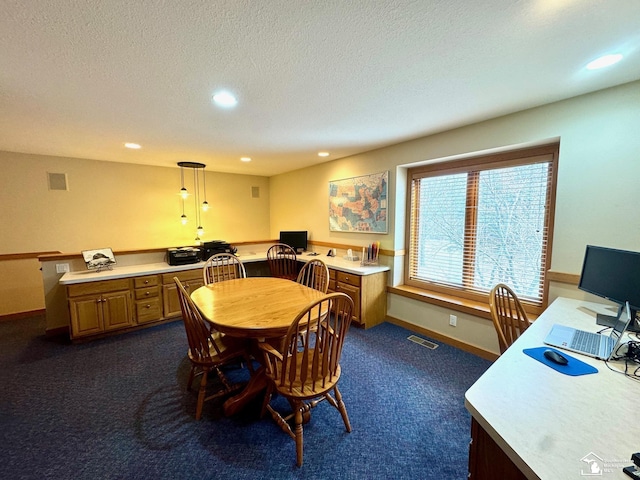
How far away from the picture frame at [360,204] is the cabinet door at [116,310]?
10.1ft

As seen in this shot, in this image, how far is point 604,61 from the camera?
5.25ft

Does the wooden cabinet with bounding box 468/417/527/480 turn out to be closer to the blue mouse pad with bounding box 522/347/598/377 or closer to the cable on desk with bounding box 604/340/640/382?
the blue mouse pad with bounding box 522/347/598/377

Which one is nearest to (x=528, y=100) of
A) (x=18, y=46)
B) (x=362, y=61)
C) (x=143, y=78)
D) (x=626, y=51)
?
(x=626, y=51)

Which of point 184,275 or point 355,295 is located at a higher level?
point 184,275

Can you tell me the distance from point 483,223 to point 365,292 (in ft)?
5.17

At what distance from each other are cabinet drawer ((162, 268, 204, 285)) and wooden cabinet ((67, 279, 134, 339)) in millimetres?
421

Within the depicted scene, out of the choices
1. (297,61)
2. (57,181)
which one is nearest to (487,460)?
(297,61)

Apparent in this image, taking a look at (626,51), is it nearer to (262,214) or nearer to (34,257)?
(262,214)

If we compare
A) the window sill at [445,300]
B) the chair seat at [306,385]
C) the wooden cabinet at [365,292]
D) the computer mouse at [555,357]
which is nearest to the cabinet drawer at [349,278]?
the wooden cabinet at [365,292]

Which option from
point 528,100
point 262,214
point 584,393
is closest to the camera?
point 584,393

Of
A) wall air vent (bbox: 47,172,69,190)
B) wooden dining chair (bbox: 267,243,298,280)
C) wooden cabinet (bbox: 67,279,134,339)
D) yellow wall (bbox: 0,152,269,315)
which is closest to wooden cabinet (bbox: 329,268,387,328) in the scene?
wooden dining chair (bbox: 267,243,298,280)

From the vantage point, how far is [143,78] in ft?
5.84

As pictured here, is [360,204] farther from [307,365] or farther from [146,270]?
[146,270]

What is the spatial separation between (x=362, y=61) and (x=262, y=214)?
15.4 ft
